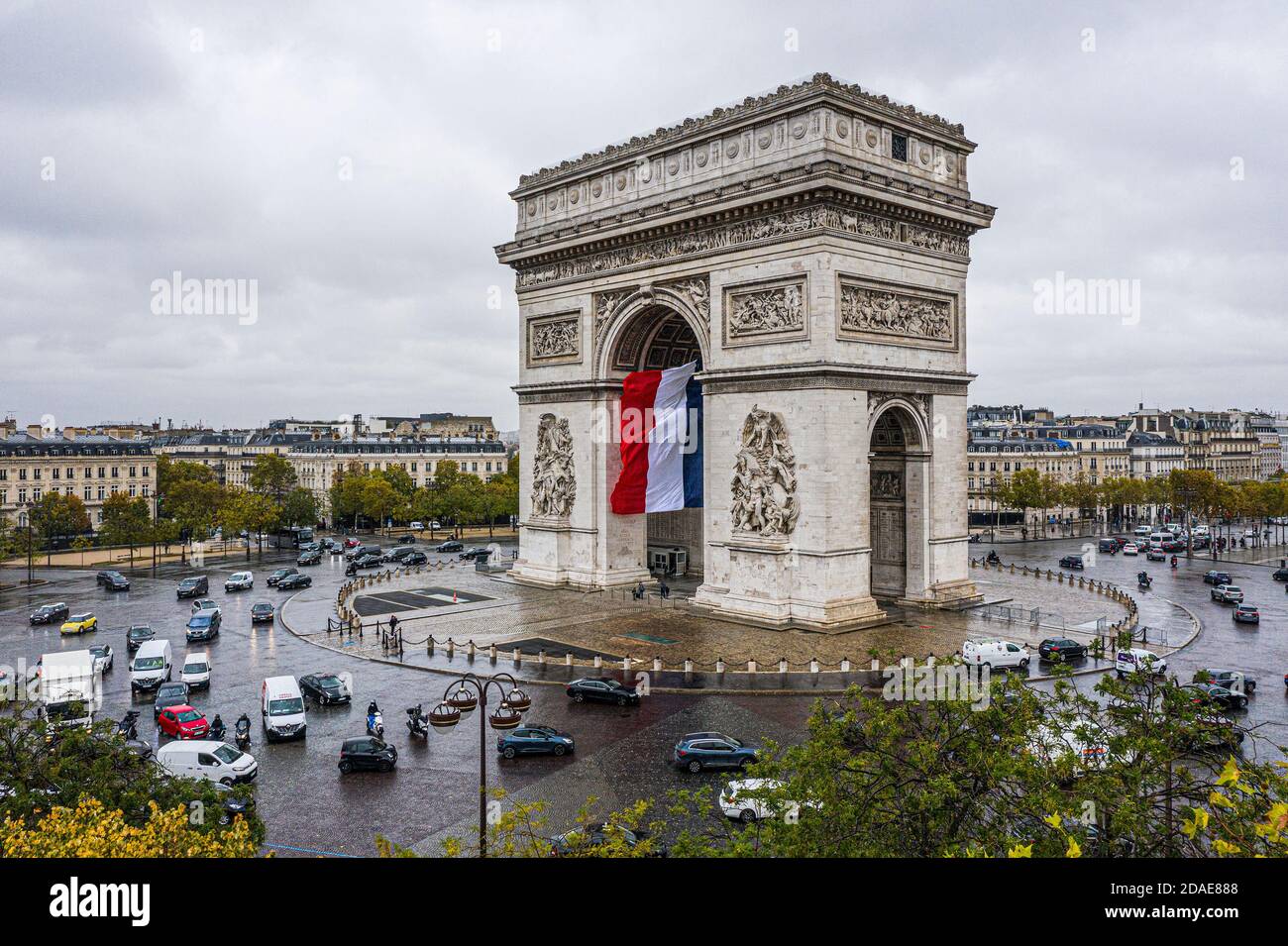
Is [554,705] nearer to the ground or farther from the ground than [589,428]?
nearer to the ground

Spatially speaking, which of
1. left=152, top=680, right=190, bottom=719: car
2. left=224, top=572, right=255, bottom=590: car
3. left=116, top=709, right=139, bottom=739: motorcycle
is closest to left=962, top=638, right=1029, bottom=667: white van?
left=152, top=680, right=190, bottom=719: car

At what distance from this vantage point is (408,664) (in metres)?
35.5

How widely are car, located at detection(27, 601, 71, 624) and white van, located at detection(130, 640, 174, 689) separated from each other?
1717 centimetres

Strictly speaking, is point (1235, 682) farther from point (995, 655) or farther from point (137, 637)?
point (137, 637)

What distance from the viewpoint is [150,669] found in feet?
110

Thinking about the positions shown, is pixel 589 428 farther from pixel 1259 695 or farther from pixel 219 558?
pixel 219 558

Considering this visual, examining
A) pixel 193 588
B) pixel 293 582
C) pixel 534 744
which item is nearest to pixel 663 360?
pixel 293 582

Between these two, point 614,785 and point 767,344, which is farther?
point 767,344

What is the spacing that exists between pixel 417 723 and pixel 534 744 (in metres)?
4.07

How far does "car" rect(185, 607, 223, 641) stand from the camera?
41.7 metres

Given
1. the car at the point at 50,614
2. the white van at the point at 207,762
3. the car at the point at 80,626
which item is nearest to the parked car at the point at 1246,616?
the white van at the point at 207,762

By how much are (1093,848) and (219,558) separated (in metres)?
83.5

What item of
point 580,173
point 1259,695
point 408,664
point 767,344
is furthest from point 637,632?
point 580,173

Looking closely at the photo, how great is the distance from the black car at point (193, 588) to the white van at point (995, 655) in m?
45.2
